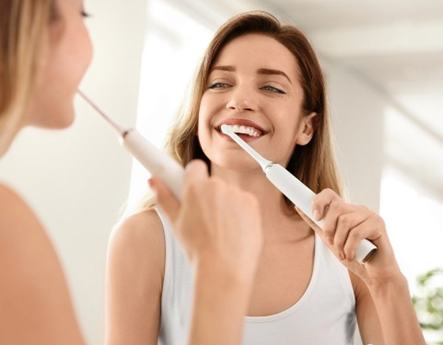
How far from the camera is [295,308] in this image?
142 centimetres

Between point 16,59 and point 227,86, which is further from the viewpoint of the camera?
point 227,86

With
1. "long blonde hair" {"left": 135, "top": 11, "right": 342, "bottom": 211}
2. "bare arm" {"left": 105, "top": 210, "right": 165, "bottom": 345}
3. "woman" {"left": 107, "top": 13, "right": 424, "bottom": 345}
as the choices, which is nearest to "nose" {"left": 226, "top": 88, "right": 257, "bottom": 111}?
"woman" {"left": 107, "top": 13, "right": 424, "bottom": 345}

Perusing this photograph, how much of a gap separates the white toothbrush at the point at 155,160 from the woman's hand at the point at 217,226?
0.07 ft

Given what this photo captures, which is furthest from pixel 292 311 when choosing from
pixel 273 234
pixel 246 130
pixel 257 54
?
pixel 257 54

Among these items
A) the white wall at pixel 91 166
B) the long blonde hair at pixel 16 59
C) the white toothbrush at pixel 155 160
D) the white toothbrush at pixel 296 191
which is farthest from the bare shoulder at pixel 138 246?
the white wall at pixel 91 166

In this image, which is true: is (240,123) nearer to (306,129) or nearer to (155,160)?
(306,129)

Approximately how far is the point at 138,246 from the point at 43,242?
746 mm

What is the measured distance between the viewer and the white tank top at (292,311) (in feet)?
4.49

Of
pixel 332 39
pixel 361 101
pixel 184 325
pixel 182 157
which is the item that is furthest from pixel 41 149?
pixel 361 101

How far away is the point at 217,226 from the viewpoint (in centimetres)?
68

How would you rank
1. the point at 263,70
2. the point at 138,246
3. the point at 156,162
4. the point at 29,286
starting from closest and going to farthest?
the point at 29,286, the point at 156,162, the point at 138,246, the point at 263,70

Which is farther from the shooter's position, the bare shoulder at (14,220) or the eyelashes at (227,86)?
the eyelashes at (227,86)

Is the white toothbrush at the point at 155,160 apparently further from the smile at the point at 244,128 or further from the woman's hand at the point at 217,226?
the smile at the point at 244,128

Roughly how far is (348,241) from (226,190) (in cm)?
54
